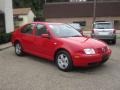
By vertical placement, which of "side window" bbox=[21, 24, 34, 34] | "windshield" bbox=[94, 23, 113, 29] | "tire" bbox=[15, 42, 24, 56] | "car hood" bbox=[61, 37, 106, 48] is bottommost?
"tire" bbox=[15, 42, 24, 56]

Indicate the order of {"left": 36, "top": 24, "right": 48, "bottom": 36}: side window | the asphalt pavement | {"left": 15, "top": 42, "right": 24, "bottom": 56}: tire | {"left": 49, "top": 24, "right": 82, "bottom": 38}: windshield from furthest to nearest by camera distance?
{"left": 15, "top": 42, "right": 24, "bottom": 56}: tire, {"left": 36, "top": 24, "right": 48, "bottom": 36}: side window, {"left": 49, "top": 24, "right": 82, "bottom": 38}: windshield, the asphalt pavement

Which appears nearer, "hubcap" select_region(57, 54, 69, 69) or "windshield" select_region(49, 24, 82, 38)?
"hubcap" select_region(57, 54, 69, 69)

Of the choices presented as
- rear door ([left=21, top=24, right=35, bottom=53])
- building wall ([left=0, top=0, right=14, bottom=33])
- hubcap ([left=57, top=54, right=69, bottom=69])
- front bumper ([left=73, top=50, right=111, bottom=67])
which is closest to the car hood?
front bumper ([left=73, top=50, right=111, bottom=67])

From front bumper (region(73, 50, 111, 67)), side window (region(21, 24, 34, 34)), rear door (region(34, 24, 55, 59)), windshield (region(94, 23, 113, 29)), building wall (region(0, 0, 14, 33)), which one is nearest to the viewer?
front bumper (region(73, 50, 111, 67))

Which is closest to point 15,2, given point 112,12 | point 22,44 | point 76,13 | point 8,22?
point 76,13

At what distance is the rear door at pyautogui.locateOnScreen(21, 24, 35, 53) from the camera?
966 cm

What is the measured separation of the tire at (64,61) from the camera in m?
7.83

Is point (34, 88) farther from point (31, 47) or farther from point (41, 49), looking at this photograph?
point (31, 47)

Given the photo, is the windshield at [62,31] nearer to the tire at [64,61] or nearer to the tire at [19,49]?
the tire at [64,61]

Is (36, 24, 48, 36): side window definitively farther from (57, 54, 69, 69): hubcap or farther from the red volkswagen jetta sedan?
(57, 54, 69, 69): hubcap

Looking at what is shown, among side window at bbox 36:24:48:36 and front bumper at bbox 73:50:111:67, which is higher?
side window at bbox 36:24:48:36

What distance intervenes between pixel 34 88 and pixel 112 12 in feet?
132

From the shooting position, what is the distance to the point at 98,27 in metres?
16.4

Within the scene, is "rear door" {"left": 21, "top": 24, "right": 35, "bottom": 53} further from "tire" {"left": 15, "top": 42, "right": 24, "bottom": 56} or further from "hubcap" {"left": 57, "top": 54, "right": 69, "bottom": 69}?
"hubcap" {"left": 57, "top": 54, "right": 69, "bottom": 69}
